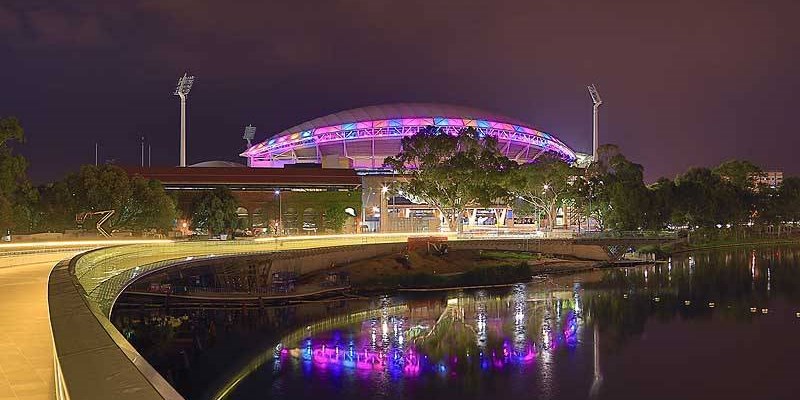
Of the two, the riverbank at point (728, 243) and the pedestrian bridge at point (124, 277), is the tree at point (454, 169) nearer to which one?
the pedestrian bridge at point (124, 277)

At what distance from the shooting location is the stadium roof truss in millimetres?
122250

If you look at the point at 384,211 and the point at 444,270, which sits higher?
the point at 384,211

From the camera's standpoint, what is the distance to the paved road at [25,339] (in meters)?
9.63

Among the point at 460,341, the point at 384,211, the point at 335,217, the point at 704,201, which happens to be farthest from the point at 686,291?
the point at 704,201

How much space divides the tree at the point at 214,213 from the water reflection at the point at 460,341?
27518mm

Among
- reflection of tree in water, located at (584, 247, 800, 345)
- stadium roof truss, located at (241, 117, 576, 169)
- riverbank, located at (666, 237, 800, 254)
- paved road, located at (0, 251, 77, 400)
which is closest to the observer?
paved road, located at (0, 251, 77, 400)

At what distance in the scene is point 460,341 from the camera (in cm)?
4353

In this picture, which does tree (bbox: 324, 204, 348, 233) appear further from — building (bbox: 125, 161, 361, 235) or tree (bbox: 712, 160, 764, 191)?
tree (bbox: 712, 160, 764, 191)

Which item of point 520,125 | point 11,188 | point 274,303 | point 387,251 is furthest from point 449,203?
point 520,125

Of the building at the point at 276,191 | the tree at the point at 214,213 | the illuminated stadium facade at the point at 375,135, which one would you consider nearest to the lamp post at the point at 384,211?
the building at the point at 276,191

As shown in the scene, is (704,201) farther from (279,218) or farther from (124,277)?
(124,277)

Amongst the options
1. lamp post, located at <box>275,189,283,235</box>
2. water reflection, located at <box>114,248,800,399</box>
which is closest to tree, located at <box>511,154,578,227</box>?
water reflection, located at <box>114,248,800,399</box>

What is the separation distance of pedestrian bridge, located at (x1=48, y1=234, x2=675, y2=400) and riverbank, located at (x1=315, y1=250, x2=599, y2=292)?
4.34 feet

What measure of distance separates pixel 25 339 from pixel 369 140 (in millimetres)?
109917
